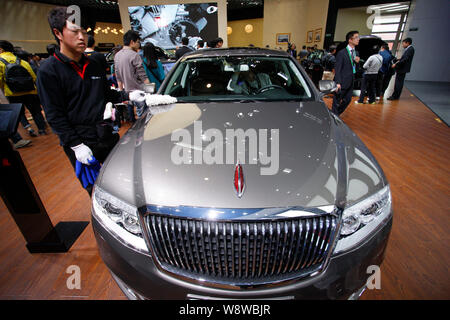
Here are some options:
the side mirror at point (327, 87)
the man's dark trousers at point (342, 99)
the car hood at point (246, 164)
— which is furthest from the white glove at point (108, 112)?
the man's dark trousers at point (342, 99)

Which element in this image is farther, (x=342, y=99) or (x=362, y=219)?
(x=342, y=99)

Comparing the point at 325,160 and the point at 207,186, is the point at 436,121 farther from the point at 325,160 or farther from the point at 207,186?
the point at 207,186

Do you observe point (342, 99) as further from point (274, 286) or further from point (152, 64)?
point (274, 286)

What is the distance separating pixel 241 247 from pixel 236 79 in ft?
5.08

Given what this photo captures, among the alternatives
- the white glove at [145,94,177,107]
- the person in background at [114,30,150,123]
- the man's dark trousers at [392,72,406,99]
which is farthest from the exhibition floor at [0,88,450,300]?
the man's dark trousers at [392,72,406,99]

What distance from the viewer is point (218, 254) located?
913 millimetres

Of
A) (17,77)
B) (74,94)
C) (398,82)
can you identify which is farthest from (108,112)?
(398,82)

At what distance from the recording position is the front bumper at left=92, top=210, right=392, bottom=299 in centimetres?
91

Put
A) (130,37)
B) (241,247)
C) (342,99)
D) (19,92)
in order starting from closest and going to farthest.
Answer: (241,247) → (130,37) → (19,92) → (342,99)

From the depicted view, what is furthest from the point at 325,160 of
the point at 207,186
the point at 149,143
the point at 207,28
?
the point at 207,28

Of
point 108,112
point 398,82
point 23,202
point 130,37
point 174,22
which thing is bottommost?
point 398,82

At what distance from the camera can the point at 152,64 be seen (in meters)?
3.86

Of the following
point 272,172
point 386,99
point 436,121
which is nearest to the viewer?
point 272,172
